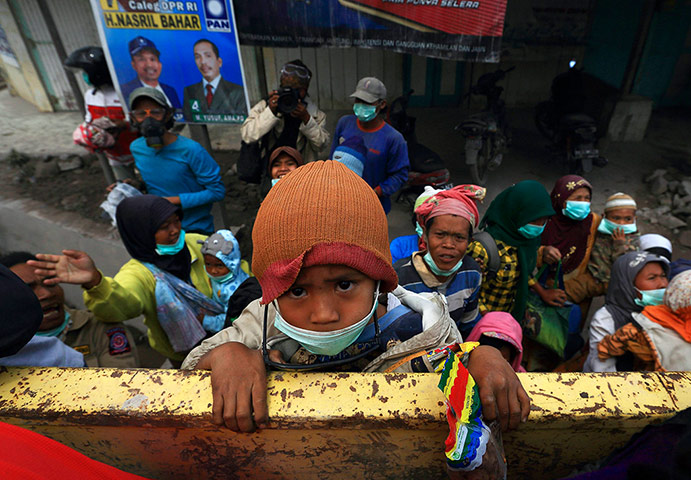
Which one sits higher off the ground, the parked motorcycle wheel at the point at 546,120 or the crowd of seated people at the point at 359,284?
the crowd of seated people at the point at 359,284

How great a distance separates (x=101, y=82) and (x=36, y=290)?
113 inches

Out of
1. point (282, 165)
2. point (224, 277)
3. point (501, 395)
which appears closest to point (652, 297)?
point (501, 395)

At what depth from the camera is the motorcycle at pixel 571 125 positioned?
17.5 feet

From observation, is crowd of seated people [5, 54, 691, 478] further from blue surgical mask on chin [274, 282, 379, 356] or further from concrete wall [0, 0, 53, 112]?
concrete wall [0, 0, 53, 112]

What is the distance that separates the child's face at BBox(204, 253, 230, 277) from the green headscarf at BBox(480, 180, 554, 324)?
197cm

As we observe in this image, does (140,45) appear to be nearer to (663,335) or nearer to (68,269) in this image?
(68,269)

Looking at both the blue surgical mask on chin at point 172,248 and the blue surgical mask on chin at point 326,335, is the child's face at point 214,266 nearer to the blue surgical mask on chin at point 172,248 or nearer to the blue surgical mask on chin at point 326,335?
the blue surgical mask on chin at point 172,248

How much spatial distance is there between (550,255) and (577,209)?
0.48 meters

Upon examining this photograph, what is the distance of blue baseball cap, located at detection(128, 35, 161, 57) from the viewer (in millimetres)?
3398

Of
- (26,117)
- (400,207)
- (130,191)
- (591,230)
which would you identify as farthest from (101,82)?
(26,117)

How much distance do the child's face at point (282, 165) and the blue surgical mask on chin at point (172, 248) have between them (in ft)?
2.77

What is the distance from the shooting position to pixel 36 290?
5.63 ft

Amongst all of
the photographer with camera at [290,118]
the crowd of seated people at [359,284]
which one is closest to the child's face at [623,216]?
the crowd of seated people at [359,284]

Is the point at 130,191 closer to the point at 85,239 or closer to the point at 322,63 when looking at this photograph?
the point at 85,239
